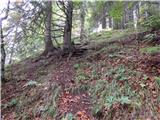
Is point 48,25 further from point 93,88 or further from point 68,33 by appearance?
point 93,88

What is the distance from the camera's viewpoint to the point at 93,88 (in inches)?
317

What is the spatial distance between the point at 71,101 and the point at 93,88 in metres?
0.80

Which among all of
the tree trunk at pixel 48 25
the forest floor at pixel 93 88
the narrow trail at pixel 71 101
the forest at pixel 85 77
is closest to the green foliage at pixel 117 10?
the forest at pixel 85 77

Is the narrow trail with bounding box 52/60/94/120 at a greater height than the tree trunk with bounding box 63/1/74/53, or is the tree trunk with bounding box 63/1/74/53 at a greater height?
the tree trunk with bounding box 63/1/74/53

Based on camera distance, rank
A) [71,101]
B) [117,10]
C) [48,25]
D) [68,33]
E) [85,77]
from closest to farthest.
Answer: [71,101] → [85,77] → [117,10] → [68,33] → [48,25]

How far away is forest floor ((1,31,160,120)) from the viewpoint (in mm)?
6852

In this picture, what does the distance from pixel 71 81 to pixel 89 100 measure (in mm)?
1263

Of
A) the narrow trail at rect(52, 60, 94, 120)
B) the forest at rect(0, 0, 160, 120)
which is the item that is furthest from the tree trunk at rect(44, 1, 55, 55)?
the narrow trail at rect(52, 60, 94, 120)

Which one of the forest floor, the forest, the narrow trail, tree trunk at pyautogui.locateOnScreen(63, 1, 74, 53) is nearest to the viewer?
the forest floor

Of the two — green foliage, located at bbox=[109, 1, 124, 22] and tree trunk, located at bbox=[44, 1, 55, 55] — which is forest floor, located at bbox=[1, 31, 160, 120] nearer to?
green foliage, located at bbox=[109, 1, 124, 22]

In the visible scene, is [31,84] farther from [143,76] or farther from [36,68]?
[143,76]

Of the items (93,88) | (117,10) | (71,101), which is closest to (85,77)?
(93,88)

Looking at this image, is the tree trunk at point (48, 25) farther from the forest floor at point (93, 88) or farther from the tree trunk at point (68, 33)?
the forest floor at point (93, 88)

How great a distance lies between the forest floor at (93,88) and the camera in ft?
22.5
